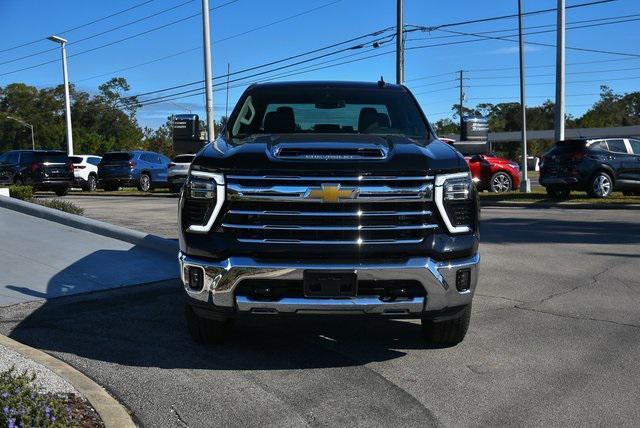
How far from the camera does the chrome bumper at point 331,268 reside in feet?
13.6

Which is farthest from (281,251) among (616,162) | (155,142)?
(155,142)

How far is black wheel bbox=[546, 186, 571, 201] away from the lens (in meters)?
19.3

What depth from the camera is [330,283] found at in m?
4.17

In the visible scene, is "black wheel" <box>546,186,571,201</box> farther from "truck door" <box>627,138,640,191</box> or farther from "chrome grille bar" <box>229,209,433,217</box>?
"chrome grille bar" <box>229,209,433,217</box>

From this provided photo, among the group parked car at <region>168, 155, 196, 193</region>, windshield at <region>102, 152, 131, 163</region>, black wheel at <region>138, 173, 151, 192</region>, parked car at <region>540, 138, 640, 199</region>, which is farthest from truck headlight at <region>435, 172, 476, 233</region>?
windshield at <region>102, 152, 131, 163</region>

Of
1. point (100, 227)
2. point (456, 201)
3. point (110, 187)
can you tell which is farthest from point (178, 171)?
point (456, 201)

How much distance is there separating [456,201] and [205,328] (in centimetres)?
206

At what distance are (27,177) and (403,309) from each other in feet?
73.3

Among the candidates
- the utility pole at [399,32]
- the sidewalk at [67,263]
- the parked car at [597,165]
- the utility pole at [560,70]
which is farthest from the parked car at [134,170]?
the sidewalk at [67,263]

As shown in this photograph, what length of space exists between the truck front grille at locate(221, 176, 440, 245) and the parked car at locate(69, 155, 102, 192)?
1065 inches

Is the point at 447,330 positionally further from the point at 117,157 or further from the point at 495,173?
the point at 117,157

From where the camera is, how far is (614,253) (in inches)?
373

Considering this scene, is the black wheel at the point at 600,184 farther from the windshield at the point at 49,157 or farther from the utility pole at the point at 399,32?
the windshield at the point at 49,157

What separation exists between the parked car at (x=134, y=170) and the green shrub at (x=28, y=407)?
23827 mm
